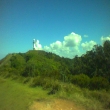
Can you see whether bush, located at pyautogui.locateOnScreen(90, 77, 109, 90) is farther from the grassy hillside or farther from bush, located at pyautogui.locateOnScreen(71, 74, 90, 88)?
bush, located at pyautogui.locateOnScreen(71, 74, 90, 88)

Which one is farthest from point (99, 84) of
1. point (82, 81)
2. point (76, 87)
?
point (76, 87)

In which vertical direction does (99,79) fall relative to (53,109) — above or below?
above

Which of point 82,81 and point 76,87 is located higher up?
point 82,81

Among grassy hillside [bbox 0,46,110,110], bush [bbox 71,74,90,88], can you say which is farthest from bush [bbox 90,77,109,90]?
bush [bbox 71,74,90,88]

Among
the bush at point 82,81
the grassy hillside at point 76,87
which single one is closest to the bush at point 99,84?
the grassy hillside at point 76,87

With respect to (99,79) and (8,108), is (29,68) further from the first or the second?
(8,108)

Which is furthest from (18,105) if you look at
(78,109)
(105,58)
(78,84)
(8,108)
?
(105,58)

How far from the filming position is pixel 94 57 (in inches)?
888

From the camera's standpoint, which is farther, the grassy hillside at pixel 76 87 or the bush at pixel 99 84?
the bush at pixel 99 84

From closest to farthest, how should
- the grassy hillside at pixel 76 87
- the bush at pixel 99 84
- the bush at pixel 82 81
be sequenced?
1. the grassy hillside at pixel 76 87
2. the bush at pixel 99 84
3. the bush at pixel 82 81

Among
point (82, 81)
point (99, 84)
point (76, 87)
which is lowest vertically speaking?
point (76, 87)

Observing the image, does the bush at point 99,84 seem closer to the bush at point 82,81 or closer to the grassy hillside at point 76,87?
the grassy hillside at point 76,87

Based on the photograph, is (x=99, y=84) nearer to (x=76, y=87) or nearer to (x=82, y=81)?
(x=82, y=81)

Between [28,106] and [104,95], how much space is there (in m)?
4.36
